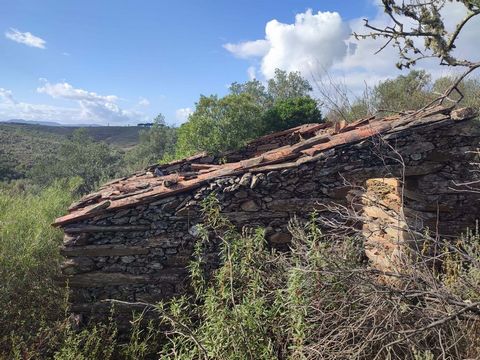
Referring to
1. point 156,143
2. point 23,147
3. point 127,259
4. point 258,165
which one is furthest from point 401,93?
point 23,147

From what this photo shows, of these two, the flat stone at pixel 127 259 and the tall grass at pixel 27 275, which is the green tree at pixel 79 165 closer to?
the tall grass at pixel 27 275

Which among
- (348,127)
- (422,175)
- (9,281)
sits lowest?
Answer: (9,281)

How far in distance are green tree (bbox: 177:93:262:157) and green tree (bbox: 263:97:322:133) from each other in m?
0.58

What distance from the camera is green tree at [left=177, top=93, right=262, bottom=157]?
37.2 ft

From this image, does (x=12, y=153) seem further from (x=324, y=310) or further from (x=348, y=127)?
(x=324, y=310)

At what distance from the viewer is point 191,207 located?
5.29m

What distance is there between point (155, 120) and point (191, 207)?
23432 mm

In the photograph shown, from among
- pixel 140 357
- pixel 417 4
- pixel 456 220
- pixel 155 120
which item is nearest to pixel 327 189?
pixel 456 220

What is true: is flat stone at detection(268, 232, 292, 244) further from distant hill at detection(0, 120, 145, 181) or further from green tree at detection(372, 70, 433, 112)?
distant hill at detection(0, 120, 145, 181)

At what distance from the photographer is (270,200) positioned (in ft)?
17.9

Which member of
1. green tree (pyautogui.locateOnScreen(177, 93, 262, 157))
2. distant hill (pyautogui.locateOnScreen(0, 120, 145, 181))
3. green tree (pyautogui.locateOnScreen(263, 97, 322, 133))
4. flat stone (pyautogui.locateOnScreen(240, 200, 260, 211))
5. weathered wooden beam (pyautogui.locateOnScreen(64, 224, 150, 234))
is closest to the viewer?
weathered wooden beam (pyautogui.locateOnScreen(64, 224, 150, 234))

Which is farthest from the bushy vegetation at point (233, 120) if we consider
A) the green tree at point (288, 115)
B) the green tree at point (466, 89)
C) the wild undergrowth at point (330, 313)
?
the wild undergrowth at point (330, 313)

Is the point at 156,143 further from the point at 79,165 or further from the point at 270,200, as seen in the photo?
the point at 270,200

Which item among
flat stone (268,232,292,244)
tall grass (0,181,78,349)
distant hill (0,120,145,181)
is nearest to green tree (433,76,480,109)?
flat stone (268,232,292,244)
